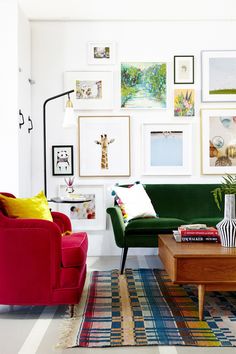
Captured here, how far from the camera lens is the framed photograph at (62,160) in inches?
223

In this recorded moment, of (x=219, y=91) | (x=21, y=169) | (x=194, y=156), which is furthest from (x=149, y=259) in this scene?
(x=219, y=91)

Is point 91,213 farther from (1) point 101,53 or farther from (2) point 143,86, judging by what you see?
(1) point 101,53

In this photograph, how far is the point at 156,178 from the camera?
567 centimetres

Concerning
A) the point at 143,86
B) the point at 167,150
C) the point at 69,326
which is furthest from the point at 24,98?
the point at 69,326

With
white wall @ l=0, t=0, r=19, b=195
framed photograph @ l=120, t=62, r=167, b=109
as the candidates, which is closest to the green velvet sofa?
framed photograph @ l=120, t=62, r=167, b=109

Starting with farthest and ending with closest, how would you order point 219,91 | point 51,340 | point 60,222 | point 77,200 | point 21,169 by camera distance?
point 219,91
point 21,169
point 77,200
point 60,222
point 51,340

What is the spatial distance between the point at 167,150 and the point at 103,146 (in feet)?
2.49

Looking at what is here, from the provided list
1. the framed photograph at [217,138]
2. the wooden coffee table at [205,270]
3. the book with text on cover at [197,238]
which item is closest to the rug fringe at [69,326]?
the wooden coffee table at [205,270]

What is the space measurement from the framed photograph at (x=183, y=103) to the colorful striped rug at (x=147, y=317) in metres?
2.21

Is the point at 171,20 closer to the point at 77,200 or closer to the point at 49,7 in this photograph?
the point at 49,7

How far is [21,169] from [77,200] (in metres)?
0.87

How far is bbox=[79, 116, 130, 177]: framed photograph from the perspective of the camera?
18.6 ft

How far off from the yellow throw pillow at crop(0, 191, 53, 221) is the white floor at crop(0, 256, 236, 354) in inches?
25.9

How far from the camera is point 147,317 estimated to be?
3.09 meters
